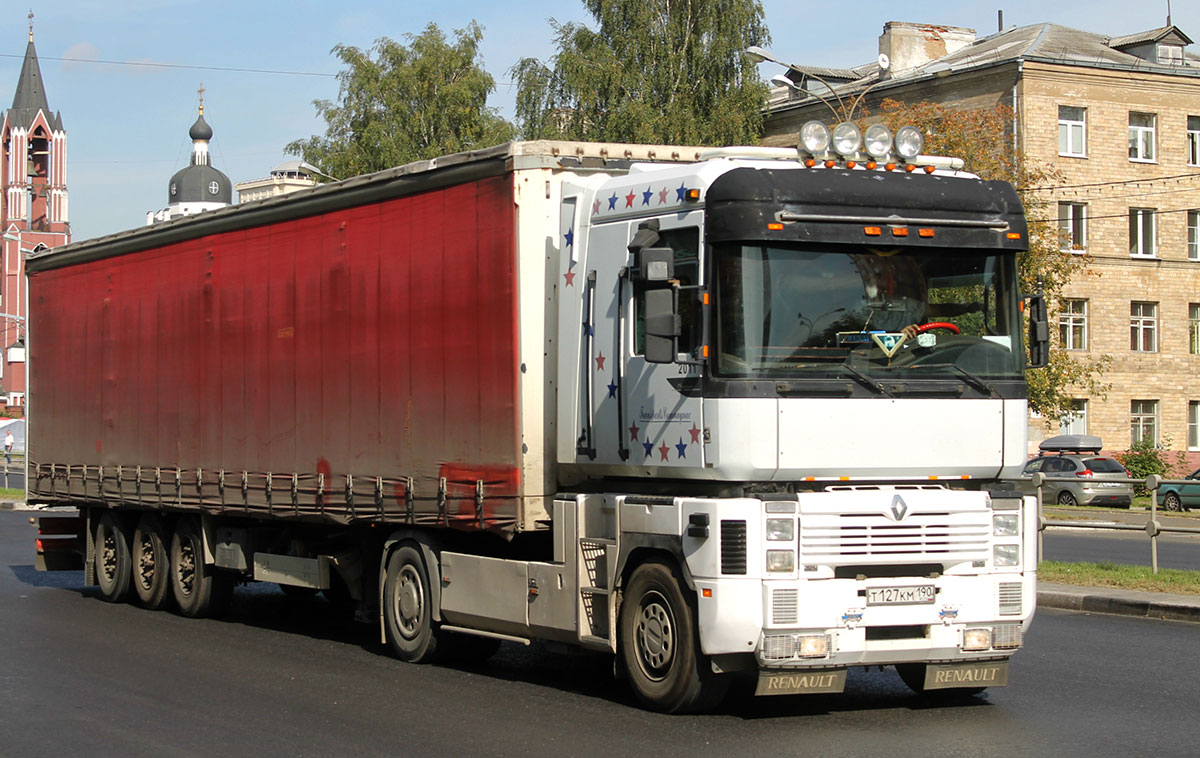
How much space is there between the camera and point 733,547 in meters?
8.84

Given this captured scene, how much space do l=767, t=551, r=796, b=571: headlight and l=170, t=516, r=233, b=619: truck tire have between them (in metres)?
8.33

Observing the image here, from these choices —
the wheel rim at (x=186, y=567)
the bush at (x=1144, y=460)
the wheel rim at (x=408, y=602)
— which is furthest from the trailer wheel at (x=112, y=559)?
the bush at (x=1144, y=460)

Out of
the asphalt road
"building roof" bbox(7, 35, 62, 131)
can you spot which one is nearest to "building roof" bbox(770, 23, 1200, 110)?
the asphalt road

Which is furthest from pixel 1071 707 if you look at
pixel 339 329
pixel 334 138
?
pixel 334 138

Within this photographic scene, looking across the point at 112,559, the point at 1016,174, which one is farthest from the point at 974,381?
the point at 1016,174

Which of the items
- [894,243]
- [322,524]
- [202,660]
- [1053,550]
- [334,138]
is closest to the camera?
[894,243]

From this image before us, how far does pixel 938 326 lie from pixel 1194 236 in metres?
48.2

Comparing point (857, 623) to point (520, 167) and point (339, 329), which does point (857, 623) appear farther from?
point (339, 329)

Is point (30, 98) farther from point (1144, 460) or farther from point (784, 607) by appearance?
point (784, 607)

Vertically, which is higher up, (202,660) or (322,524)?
(322,524)

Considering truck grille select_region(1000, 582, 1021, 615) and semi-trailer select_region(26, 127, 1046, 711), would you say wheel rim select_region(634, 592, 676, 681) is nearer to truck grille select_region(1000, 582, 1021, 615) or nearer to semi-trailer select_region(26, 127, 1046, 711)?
semi-trailer select_region(26, 127, 1046, 711)

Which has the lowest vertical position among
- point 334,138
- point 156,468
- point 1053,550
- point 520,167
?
point 1053,550

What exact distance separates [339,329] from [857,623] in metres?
5.69

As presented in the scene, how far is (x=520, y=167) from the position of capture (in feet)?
35.6
